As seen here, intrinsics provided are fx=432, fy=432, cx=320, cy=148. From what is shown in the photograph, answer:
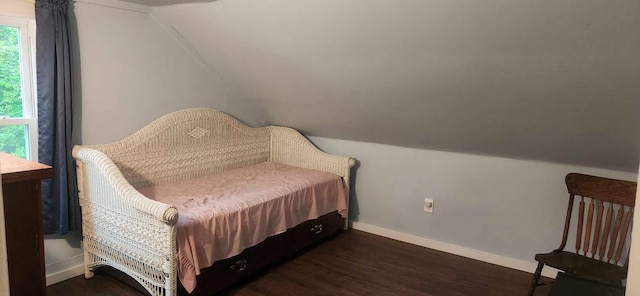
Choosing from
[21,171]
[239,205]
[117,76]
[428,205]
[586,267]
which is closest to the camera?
[21,171]

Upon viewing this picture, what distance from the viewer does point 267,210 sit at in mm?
2746

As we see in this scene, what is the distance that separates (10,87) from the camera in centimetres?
242

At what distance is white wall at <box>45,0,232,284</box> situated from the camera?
8.56ft

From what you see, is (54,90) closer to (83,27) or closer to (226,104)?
(83,27)

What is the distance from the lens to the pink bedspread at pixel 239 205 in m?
2.27

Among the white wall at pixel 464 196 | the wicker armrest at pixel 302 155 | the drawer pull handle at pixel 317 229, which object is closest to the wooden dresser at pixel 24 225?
the drawer pull handle at pixel 317 229

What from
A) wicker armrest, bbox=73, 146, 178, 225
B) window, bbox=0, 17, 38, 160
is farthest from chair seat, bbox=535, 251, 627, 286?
window, bbox=0, 17, 38, 160

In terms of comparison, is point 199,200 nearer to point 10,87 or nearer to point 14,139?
point 14,139

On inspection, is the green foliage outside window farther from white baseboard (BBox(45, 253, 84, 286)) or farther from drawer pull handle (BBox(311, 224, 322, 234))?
drawer pull handle (BBox(311, 224, 322, 234))

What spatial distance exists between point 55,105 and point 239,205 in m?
1.17

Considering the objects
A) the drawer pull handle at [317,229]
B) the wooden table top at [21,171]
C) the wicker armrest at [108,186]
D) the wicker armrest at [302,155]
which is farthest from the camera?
the wicker armrest at [302,155]

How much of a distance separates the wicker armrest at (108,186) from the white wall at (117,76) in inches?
8.7

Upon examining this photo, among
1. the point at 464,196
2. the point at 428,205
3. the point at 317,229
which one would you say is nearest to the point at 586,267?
the point at 464,196

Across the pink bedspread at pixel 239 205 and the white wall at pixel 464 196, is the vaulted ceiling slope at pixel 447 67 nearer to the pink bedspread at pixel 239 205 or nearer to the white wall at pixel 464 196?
the white wall at pixel 464 196
